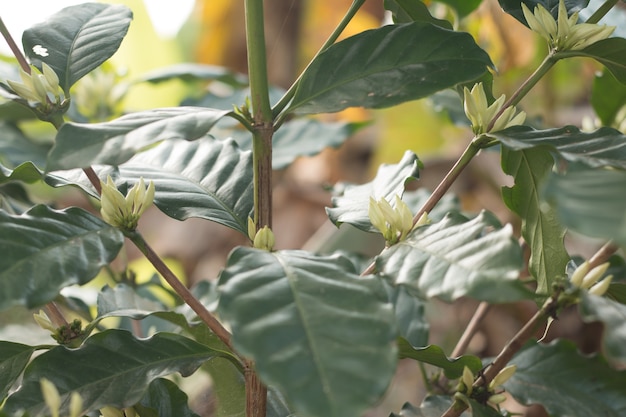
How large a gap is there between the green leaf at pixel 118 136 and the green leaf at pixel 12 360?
273 mm

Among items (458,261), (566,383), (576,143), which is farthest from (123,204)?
(566,383)

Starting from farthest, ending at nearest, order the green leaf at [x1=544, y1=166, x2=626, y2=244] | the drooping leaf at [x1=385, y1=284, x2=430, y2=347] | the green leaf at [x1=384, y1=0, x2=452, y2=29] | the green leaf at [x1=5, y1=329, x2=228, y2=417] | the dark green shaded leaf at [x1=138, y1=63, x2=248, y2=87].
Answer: the dark green shaded leaf at [x1=138, y1=63, x2=248, y2=87], the drooping leaf at [x1=385, y1=284, x2=430, y2=347], the green leaf at [x1=384, y1=0, x2=452, y2=29], the green leaf at [x1=5, y1=329, x2=228, y2=417], the green leaf at [x1=544, y1=166, x2=626, y2=244]

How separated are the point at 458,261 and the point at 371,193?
281 millimetres

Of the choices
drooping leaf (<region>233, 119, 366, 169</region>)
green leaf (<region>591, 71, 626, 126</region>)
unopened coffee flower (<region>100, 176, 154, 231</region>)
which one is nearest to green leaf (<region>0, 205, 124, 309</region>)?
unopened coffee flower (<region>100, 176, 154, 231</region>)

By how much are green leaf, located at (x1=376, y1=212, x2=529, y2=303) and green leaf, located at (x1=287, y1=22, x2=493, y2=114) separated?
0.40ft

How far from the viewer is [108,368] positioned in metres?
0.64

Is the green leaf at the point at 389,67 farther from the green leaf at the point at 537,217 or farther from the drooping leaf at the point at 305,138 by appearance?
the drooping leaf at the point at 305,138

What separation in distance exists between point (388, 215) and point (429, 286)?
0.13m

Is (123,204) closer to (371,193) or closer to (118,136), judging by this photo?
(118,136)

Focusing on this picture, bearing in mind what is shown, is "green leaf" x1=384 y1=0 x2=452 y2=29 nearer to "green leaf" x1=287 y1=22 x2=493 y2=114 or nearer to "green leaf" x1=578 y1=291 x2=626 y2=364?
"green leaf" x1=287 y1=22 x2=493 y2=114

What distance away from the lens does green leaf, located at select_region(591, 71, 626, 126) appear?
106cm

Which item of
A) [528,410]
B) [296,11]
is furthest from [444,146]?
[528,410]

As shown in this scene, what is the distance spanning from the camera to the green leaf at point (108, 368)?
0.62 metres

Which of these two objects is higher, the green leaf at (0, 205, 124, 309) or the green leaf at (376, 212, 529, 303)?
the green leaf at (376, 212, 529, 303)
